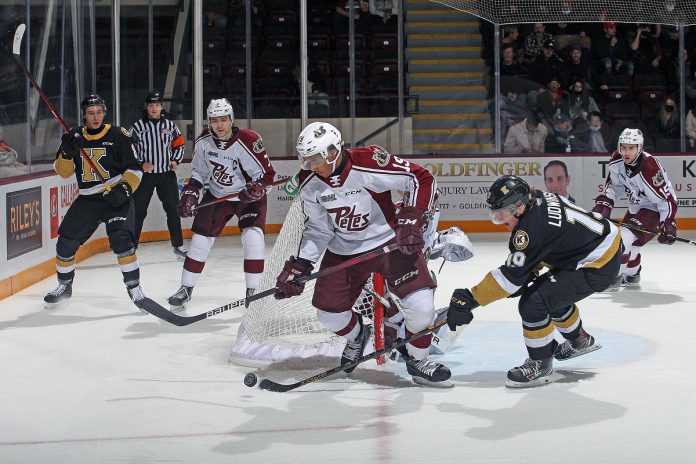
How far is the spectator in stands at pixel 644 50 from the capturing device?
10.3 meters

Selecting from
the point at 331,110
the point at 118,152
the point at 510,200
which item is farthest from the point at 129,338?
the point at 331,110

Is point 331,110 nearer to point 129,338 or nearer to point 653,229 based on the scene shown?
point 653,229

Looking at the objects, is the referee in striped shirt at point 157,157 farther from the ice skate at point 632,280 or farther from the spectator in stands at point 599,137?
the spectator in stands at point 599,137

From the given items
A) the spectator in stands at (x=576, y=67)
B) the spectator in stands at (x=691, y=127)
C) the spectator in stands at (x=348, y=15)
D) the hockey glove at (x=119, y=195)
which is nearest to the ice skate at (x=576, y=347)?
the hockey glove at (x=119, y=195)

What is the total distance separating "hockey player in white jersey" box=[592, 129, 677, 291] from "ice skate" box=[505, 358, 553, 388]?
2.60 metres

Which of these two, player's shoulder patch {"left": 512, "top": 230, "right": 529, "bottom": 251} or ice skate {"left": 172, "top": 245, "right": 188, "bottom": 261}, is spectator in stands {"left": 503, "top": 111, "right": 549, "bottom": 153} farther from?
player's shoulder patch {"left": 512, "top": 230, "right": 529, "bottom": 251}

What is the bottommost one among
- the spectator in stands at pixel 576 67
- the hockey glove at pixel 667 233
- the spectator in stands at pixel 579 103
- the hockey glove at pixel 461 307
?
the hockey glove at pixel 461 307

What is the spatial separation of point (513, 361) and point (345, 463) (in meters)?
1.64

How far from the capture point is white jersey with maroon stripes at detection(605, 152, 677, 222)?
686cm

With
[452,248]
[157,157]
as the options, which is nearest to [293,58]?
[157,157]

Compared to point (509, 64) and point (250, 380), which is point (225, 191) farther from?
point (509, 64)

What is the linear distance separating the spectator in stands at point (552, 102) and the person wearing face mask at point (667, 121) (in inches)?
31.2

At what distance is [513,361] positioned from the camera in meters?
4.86

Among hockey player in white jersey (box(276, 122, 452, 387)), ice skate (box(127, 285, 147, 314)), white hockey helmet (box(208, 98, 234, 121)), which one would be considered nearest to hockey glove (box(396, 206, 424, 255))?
hockey player in white jersey (box(276, 122, 452, 387))
